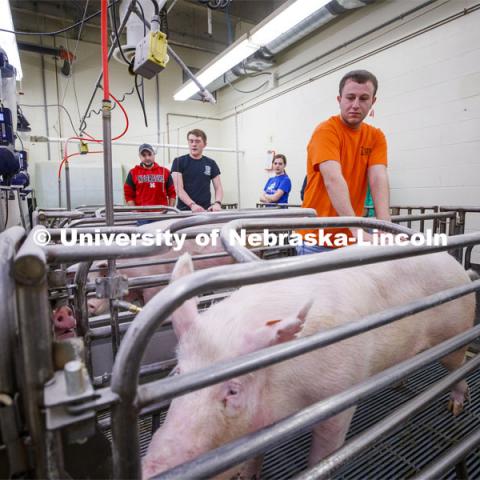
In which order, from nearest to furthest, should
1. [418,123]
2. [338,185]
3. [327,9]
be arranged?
[338,185] < [418,123] < [327,9]

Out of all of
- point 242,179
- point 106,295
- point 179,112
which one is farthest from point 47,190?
point 106,295

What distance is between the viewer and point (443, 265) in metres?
1.42

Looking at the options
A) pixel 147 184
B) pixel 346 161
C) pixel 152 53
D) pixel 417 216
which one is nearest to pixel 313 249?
pixel 346 161

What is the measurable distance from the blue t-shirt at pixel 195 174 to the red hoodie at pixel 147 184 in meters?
0.39

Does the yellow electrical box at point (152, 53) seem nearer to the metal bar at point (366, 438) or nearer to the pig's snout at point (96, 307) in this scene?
the pig's snout at point (96, 307)

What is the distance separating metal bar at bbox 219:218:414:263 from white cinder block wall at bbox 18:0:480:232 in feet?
11.2

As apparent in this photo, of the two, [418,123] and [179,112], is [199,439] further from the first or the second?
[179,112]

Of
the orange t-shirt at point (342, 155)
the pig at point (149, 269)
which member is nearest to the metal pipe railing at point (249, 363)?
the orange t-shirt at point (342, 155)

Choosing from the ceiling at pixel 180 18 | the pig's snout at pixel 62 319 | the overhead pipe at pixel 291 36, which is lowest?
the pig's snout at pixel 62 319

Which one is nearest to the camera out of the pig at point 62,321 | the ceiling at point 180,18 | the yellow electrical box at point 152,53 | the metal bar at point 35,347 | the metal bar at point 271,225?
the metal bar at point 35,347

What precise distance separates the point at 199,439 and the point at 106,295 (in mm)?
745

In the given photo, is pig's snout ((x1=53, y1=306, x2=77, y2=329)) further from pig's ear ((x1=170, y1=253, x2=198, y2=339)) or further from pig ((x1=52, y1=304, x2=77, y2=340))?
pig's ear ((x1=170, y1=253, x2=198, y2=339))

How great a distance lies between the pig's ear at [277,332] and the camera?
0.73 m

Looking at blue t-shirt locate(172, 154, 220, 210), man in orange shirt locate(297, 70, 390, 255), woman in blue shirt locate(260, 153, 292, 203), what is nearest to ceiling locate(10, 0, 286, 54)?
woman in blue shirt locate(260, 153, 292, 203)
